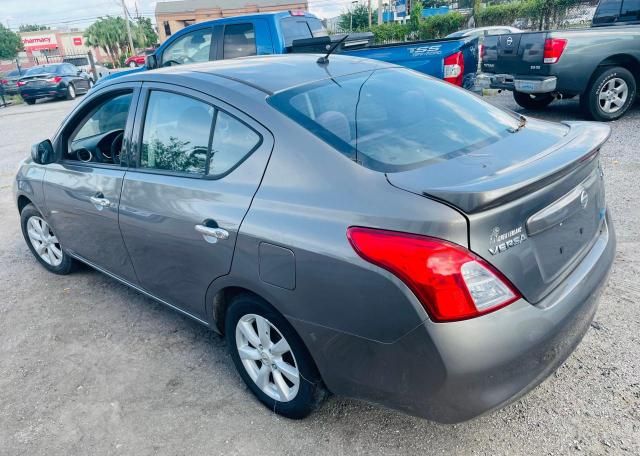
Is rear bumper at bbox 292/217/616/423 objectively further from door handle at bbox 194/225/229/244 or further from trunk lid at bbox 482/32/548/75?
trunk lid at bbox 482/32/548/75

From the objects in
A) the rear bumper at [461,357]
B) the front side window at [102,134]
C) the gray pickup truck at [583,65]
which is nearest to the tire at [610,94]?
the gray pickup truck at [583,65]

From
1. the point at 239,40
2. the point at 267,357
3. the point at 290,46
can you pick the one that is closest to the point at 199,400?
the point at 267,357

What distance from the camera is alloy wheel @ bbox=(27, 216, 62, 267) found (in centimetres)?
423

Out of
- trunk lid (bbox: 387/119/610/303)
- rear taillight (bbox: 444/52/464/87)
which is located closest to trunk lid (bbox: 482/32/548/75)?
rear taillight (bbox: 444/52/464/87)

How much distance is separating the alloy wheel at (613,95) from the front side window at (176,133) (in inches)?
279

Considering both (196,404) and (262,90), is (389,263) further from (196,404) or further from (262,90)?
(196,404)

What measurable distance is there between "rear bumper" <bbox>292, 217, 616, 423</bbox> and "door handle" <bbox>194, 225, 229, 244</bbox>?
57 centimetres

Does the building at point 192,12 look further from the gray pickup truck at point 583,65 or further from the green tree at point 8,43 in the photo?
the gray pickup truck at point 583,65

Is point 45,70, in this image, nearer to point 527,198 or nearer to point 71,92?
point 71,92

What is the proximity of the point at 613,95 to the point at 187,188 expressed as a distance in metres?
7.44

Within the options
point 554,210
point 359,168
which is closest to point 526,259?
point 554,210

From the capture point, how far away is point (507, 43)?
7.98m

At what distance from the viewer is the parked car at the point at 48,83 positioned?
19891 millimetres

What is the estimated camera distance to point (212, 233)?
2.40 meters
